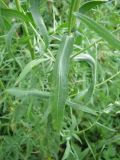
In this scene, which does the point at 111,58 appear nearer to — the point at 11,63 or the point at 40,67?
the point at 11,63

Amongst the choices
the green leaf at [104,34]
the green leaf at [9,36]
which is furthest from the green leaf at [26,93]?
the green leaf at [104,34]

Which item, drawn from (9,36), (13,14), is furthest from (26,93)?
(13,14)

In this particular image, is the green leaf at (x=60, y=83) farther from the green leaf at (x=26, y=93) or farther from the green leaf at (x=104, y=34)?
the green leaf at (x=26, y=93)

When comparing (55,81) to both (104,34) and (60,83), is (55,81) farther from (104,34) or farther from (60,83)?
(104,34)

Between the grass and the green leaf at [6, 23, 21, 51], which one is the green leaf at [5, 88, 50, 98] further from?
the green leaf at [6, 23, 21, 51]

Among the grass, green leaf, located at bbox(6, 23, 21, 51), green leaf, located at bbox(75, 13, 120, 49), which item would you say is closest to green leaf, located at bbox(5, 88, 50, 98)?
the grass

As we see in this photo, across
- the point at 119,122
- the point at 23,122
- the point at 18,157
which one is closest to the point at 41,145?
the point at 23,122

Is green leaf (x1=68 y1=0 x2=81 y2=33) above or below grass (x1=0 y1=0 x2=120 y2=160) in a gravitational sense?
above
